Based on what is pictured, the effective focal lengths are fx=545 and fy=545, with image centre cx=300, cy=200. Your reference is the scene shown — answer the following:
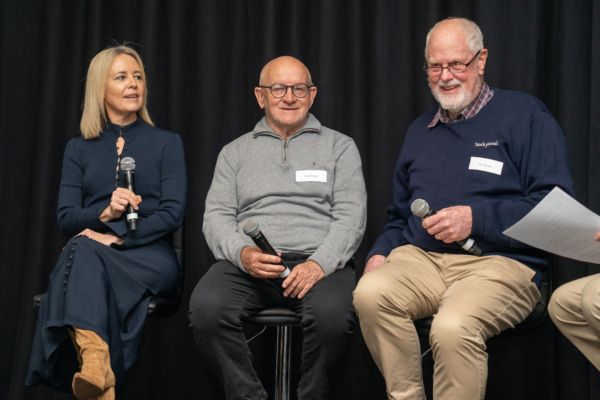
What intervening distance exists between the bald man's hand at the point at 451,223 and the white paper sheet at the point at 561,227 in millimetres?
227

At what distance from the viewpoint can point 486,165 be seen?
205 cm

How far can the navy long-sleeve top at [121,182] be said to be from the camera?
2363 millimetres

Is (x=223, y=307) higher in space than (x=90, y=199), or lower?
lower

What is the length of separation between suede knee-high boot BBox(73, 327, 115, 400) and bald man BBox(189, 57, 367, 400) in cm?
33

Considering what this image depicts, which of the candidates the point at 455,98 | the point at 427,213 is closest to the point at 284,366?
the point at 427,213

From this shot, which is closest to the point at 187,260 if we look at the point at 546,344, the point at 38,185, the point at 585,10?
the point at 38,185

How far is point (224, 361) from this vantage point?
6.45 ft

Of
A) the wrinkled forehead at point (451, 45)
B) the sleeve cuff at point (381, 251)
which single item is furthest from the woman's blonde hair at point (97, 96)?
the wrinkled forehead at point (451, 45)

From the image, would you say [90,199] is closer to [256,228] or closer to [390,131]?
[256,228]

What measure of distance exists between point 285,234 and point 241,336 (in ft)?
1.52

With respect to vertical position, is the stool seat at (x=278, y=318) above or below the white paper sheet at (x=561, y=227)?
below

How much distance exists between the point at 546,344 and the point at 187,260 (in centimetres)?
189

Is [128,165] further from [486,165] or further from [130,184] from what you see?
[486,165]

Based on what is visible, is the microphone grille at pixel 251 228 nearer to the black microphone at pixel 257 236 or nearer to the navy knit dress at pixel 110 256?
the black microphone at pixel 257 236
